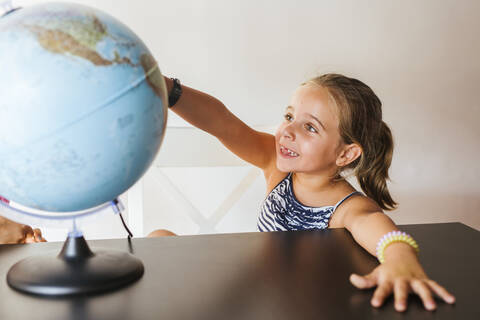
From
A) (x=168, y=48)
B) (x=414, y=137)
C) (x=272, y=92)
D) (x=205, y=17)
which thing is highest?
(x=205, y=17)

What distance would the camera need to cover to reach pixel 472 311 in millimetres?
619

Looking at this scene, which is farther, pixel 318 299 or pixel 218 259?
pixel 218 259

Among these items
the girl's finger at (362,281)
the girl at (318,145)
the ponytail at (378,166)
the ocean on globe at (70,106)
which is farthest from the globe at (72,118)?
the ponytail at (378,166)

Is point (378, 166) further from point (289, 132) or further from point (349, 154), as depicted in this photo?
point (289, 132)

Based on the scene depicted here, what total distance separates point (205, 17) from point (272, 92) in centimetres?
51

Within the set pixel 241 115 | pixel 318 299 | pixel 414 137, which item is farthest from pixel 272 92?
pixel 318 299

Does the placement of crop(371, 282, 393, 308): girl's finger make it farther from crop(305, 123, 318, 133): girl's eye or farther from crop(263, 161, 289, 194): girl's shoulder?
crop(263, 161, 289, 194): girl's shoulder

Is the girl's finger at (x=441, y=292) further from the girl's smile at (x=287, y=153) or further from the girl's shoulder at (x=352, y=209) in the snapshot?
the girl's smile at (x=287, y=153)

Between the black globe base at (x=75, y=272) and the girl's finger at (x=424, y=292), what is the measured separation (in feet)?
1.36

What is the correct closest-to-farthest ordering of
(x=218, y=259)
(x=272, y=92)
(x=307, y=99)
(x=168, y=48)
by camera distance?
(x=218, y=259) < (x=307, y=99) < (x=168, y=48) < (x=272, y=92)

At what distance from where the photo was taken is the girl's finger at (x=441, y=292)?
0.64 metres

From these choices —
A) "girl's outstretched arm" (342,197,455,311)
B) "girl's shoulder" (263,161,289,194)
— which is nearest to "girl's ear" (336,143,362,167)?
"girl's shoulder" (263,161,289,194)

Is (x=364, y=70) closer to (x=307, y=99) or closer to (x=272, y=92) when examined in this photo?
(x=272, y=92)

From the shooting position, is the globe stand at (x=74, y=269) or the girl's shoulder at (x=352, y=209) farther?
Answer: the girl's shoulder at (x=352, y=209)
